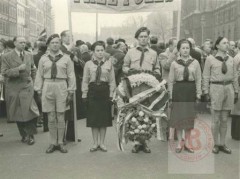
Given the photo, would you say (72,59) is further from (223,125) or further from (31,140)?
(223,125)

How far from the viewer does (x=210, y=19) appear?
172 ft

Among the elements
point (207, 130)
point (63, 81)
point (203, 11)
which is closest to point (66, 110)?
point (63, 81)

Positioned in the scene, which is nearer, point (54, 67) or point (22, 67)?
point (54, 67)

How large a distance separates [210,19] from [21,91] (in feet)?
154

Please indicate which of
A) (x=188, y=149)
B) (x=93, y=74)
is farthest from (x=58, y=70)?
(x=188, y=149)

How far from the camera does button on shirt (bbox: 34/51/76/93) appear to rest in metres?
7.21

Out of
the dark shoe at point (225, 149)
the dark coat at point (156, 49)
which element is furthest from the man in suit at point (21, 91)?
the dark coat at point (156, 49)

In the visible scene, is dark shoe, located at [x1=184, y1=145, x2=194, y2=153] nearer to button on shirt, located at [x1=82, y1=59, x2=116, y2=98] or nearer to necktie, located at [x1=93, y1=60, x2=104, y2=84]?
button on shirt, located at [x1=82, y1=59, x2=116, y2=98]

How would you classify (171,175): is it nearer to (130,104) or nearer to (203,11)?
(130,104)

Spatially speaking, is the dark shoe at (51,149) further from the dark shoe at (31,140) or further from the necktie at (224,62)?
the necktie at (224,62)

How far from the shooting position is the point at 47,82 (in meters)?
7.26

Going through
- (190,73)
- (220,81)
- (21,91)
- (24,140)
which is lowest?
(24,140)

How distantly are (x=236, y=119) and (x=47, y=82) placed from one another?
390cm

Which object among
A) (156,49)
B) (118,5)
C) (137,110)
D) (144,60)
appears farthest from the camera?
(156,49)
